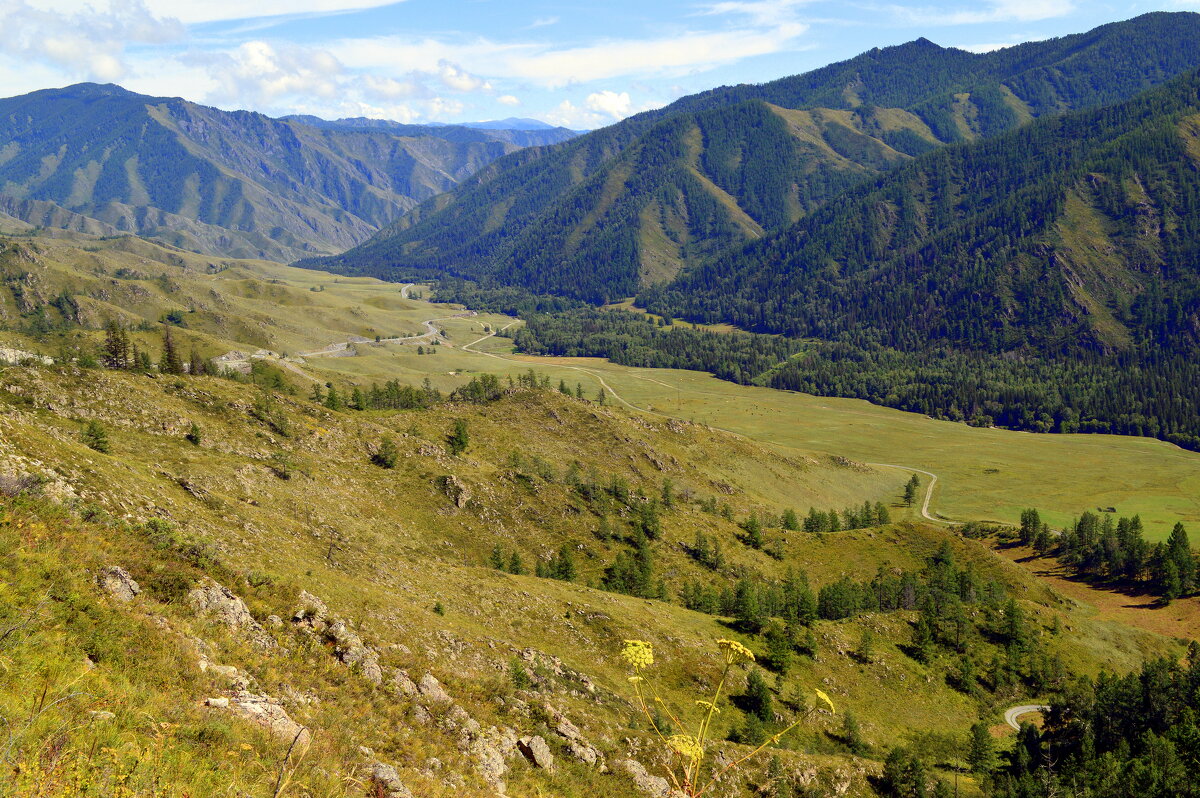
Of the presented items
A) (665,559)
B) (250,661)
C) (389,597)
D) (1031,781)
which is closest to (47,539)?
(250,661)

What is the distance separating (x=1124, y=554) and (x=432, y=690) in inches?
6859

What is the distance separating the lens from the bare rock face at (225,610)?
33.1m

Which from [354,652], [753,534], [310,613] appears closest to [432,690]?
[354,652]

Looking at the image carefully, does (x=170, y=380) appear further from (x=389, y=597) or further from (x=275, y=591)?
(x=275, y=591)

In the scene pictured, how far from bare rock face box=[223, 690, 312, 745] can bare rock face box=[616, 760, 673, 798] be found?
22172mm

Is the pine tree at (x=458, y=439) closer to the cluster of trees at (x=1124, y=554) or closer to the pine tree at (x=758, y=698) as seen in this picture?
the pine tree at (x=758, y=698)

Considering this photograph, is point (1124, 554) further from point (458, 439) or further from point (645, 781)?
point (645, 781)

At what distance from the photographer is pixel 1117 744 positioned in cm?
7475

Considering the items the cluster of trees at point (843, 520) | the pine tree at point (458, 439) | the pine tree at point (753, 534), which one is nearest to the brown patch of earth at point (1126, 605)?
the cluster of trees at point (843, 520)

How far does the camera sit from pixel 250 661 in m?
31.2

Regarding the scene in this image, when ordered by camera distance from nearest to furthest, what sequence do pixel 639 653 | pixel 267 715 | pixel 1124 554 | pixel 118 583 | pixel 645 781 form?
pixel 639 653
pixel 267 715
pixel 118 583
pixel 645 781
pixel 1124 554

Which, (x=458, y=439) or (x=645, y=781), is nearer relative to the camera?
(x=645, y=781)

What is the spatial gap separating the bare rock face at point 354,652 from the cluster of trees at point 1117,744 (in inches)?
2415

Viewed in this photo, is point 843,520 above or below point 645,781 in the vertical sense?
below
